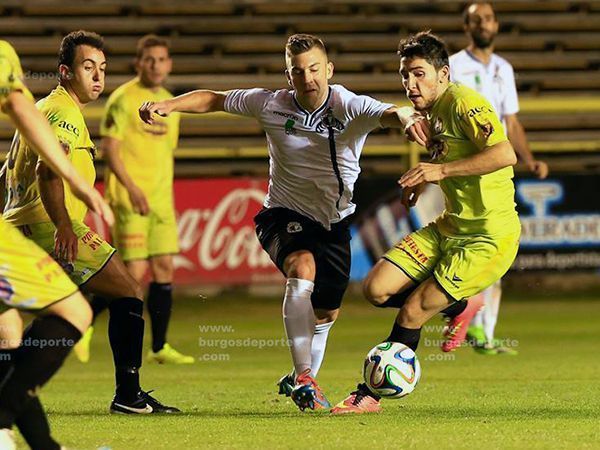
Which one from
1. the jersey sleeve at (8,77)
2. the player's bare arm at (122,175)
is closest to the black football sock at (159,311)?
the player's bare arm at (122,175)

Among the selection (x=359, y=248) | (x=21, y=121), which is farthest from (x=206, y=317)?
(x=21, y=121)

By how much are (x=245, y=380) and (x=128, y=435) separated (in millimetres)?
2593

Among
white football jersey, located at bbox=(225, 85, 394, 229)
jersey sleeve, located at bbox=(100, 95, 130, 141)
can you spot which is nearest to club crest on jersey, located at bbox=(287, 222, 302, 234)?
white football jersey, located at bbox=(225, 85, 394, 229)

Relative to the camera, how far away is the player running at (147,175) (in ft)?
31.9

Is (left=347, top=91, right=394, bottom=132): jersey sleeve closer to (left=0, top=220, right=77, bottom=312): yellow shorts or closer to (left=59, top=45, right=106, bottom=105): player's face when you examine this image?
(left=59, top=45, right=106, bottom=105): player's face

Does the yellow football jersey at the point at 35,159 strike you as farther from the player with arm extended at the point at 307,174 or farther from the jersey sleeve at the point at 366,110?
the jersey sleeve at the point at 366,110

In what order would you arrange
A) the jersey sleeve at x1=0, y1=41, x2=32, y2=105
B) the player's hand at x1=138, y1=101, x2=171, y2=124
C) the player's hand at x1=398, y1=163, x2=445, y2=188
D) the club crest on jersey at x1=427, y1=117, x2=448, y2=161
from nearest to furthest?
the jersey sleeve at x1=0, y1=41, x2=32, y2=105
the player's hand at x1=398, y1=163, x2=445, y2=188
the player's hand at x1=138, y1=101, x2=171, y2=124
the club crest on jersey at x1=427, y1=117, x2=448, y2=161

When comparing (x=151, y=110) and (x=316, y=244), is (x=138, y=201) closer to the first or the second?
(x=316, y=244)

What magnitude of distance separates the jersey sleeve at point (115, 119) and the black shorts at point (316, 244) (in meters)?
3.10

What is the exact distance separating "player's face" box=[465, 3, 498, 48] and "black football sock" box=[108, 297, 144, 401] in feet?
14.0

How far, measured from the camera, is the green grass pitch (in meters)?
5.58

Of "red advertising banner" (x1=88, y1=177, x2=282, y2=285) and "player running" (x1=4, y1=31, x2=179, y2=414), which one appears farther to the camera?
"red advertising banner" (x1=88, y1=177, x2=282, y2=285)

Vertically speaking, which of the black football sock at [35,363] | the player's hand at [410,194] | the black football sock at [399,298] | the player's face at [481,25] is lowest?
the black football sock at [399,298]

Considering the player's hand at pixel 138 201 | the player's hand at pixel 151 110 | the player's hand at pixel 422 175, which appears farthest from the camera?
the player's hand at pixel 138 201
